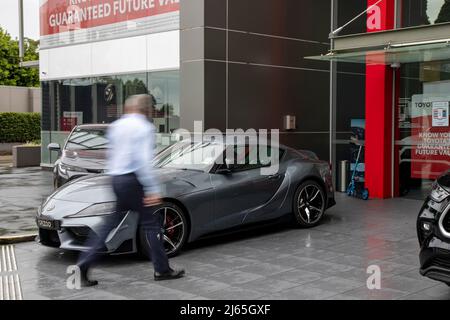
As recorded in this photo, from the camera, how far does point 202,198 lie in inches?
279

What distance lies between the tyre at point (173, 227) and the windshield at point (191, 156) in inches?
31.4

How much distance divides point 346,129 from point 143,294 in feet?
31.1

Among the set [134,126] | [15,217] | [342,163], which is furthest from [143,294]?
[342,163]

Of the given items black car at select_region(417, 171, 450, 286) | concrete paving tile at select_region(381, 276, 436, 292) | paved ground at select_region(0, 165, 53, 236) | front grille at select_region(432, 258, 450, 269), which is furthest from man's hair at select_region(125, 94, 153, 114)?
paved ground at select_region(0, 165, 53, 236)

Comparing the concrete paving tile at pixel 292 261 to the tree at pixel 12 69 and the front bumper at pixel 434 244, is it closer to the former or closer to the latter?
the front bumper at pixel 434 244

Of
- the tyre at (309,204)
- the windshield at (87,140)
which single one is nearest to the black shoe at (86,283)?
the tyre at (309,204)

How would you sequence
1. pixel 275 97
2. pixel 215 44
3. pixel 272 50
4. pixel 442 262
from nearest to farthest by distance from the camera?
pixel 442 262 < pixel 215 44 < pixel 272 50 < pixel 275 97

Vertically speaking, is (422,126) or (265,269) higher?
(422,126)

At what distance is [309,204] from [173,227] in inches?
101

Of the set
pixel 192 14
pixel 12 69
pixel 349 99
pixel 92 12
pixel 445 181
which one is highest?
pixel 12 69

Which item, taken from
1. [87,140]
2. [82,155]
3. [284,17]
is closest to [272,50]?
[284,17]

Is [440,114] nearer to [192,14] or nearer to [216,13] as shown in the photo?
[216,13]

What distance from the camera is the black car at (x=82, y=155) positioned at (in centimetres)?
962
